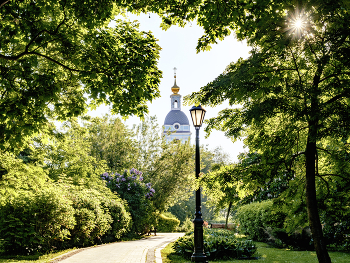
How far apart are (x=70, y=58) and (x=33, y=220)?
18.4ft

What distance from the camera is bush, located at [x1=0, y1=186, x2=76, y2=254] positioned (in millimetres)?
9312

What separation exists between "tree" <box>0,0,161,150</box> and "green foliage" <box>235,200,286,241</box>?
375 inches

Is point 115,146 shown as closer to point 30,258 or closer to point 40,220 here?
point 40,220

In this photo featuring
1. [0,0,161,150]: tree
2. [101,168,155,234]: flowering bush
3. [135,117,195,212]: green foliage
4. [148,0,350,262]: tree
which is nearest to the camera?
[148,0,350,262]: tree

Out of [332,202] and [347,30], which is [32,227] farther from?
[347,30]

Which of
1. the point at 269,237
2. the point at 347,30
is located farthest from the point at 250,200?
the point at 347,30

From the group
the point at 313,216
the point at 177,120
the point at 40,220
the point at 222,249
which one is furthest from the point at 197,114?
the point at 177,120

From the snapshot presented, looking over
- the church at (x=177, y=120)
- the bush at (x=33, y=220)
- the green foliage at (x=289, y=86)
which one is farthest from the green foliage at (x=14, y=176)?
the church at (x=177, y=120)

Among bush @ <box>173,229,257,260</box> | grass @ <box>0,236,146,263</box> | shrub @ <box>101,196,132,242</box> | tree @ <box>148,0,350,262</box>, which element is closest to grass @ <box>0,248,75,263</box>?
grass @ <box>0,236,146,263</box>

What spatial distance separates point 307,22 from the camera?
5152 millimetres

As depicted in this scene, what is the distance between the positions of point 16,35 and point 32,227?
5.93 m

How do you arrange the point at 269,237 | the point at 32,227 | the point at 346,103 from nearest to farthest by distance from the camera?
the point at 346,103 → the point at 32,227 → the point at 269,237

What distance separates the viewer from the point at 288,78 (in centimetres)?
606

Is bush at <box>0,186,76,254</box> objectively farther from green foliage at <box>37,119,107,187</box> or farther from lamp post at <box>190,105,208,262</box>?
lamp post at <box>190,105,208,262</box>
